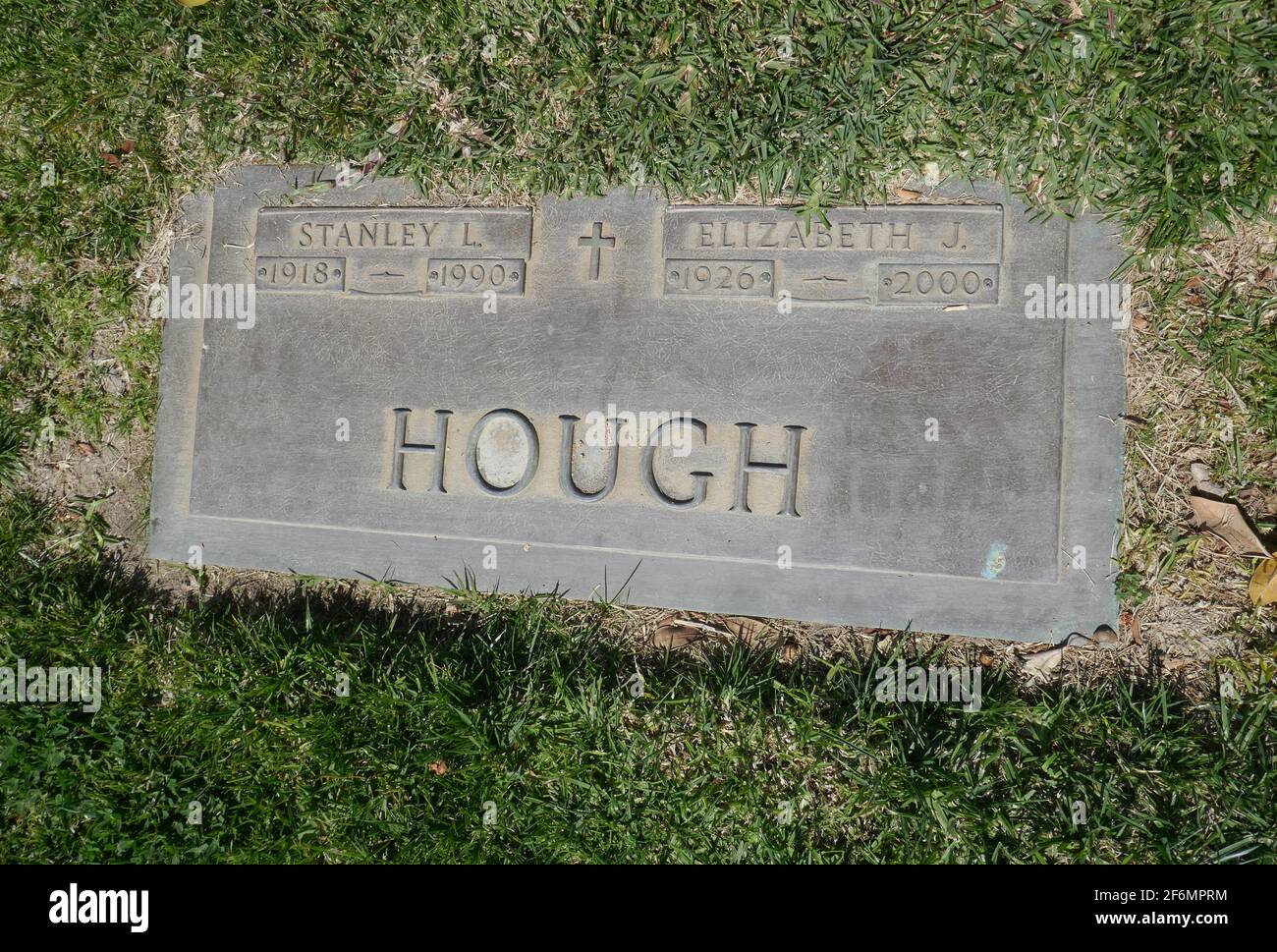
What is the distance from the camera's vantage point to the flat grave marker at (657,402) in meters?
2.57

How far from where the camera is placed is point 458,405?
2.85 m

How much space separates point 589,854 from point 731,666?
856 mm

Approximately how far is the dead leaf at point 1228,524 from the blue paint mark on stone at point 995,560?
76cm

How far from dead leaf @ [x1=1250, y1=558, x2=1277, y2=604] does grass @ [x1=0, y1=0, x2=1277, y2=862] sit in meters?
0.11

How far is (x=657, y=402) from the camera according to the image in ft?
8.96

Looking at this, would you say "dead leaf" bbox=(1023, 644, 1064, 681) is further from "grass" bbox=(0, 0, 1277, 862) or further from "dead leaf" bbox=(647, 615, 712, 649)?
"dead leaf" bbox=(647, 615, 712, 649)

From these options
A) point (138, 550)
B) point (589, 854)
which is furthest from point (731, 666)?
point (138, 550)

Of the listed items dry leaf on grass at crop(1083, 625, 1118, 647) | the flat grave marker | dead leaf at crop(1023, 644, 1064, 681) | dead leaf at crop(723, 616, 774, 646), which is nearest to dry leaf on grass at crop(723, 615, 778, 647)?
dead leaf at crop(723, 616, 774, 646)

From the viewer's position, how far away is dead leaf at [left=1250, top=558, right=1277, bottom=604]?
2564mm

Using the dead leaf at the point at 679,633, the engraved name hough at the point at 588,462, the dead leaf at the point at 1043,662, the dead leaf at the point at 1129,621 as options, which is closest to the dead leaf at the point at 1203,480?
the dead leaf at the point at 1129,621

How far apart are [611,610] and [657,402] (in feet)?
2.69

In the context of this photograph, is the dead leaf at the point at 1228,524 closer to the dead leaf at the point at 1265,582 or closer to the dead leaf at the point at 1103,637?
the dead leaf at the point at 1265,582

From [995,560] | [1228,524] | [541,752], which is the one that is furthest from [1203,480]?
[541,752]
